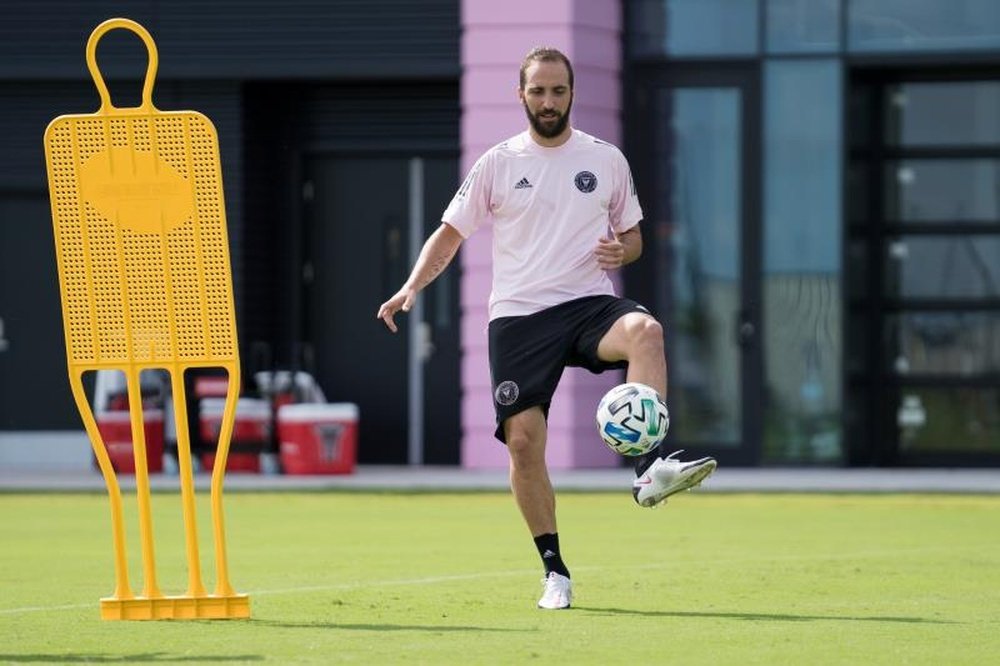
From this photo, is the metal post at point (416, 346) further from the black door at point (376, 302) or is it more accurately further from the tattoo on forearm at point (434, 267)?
the tattoo on forearm at point (434, 267)

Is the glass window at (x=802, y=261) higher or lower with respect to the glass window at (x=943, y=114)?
lower

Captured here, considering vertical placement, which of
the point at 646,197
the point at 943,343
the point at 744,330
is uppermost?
the point at 646,197

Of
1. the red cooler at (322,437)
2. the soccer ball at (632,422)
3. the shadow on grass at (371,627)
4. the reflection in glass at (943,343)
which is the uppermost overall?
the soccer ball at (632,422)

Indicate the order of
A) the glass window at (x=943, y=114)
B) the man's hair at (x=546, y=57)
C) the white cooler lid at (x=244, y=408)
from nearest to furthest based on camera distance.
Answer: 1. the man's hair at (x=546, y=57)
2. the white cooler lid at (x=244, y=408)
3. the glass window at (x=943, y=114)

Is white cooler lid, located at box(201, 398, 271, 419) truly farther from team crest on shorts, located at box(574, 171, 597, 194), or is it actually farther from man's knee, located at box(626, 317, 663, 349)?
man's knee, located at box(626, 317, 663, 349)

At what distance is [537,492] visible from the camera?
9172 millimetres

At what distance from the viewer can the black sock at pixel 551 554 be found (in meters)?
9.10

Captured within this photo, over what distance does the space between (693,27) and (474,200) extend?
1137cm

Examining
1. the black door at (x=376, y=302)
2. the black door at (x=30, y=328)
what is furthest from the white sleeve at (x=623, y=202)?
the black door at (x=30, y=328)

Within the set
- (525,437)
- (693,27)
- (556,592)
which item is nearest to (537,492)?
(525,437)

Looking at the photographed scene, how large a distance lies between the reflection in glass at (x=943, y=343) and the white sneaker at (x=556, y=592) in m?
12.5

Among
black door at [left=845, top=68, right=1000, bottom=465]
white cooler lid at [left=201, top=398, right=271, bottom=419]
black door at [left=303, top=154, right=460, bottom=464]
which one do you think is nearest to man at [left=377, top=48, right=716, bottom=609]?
white cooler lid at [left=201, top=398, right=271, bottom=419]

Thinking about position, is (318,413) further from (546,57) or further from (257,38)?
(546,57)

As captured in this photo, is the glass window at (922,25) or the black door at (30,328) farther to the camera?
the black door at (30,328)
